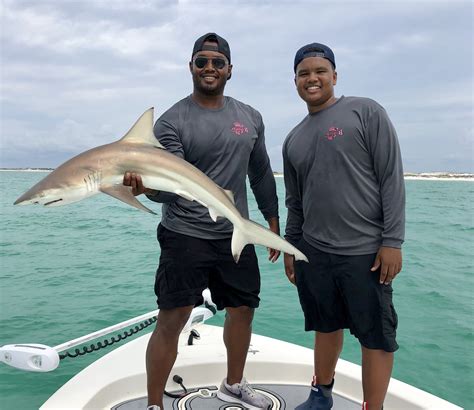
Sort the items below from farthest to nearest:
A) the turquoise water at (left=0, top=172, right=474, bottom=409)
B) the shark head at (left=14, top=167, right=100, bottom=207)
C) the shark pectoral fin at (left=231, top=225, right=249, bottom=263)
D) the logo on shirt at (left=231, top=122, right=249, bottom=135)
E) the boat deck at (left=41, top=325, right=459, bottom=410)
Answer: the turquoise water at (left=0, top=172, right=474, bottom=409) < the boat deck at (left=41, top=325, right=459, bottom=410) < the logo on shirt at (left=231, top=122, right=249, bottom=135) < the shark pectoral fin at (left=231, top=225, right=249, bottom=263) < the shark head at (left=14, top=167, right=100, bottom=207)

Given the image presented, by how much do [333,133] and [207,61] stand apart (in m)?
0.92

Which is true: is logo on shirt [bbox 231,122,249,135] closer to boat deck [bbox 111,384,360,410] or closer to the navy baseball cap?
the navy baseball cap

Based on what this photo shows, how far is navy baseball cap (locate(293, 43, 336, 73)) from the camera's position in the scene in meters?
2.83

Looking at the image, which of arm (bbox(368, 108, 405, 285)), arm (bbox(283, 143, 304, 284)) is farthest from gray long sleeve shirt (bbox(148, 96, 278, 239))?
arm (bbox(368, 108, 405, 285))

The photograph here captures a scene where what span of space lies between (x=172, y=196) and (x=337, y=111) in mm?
1099

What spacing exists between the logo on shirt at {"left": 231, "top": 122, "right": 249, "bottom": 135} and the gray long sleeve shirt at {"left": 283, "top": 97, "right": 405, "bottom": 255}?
40 cm

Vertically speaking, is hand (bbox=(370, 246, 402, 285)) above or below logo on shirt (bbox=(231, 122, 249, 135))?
below

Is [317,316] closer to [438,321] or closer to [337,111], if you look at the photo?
[337,111]

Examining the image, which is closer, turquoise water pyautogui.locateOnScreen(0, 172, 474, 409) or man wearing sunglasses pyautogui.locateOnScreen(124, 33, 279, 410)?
man wearing sunglasses pyautogui.locateOnScreen(124, 33, 279, 410)

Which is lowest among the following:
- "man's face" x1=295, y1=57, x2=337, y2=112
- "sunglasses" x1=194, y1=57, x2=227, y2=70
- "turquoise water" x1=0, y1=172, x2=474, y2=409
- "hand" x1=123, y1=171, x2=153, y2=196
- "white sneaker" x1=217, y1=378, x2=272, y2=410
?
"turquoise water" x1=0, y1=172, x2=474, y2=409

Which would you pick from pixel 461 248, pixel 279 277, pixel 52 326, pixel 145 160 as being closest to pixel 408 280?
pixel 279 277

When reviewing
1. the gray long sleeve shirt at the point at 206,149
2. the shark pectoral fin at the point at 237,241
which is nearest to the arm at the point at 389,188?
the shark pectoral fin at the point at 237,241

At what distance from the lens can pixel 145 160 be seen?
97.5 inches

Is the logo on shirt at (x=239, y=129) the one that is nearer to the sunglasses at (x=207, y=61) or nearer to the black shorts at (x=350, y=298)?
the sunglasses at (x=207, y=61)
